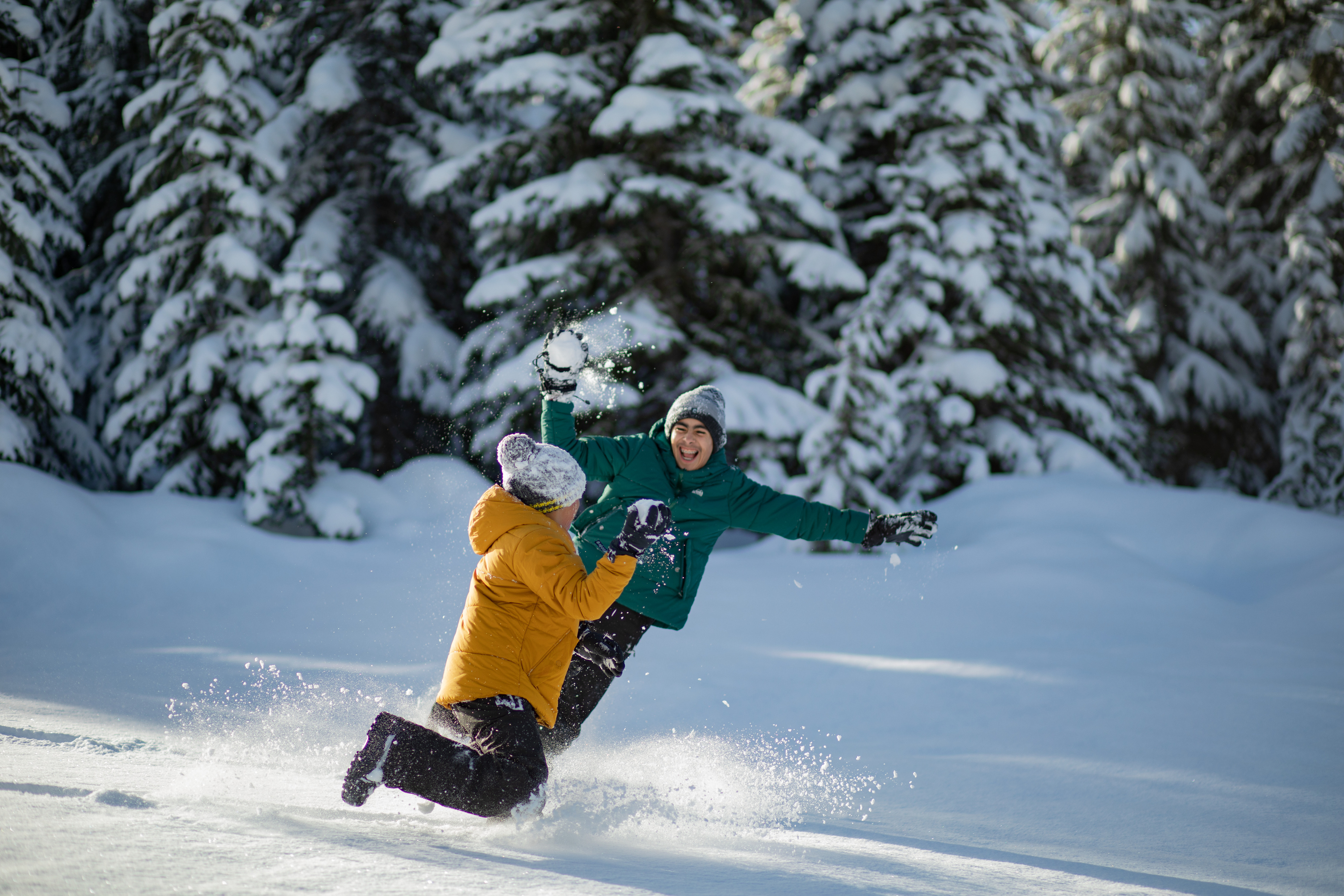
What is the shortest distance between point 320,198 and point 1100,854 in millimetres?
13949

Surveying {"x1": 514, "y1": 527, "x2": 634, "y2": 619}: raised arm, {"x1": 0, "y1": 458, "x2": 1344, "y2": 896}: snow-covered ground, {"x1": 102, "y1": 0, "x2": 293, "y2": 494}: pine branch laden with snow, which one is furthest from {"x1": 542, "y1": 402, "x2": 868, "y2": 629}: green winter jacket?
{"x1": 102, "y1": 0, "x2": 293, "y2": 494}: pine branch laden with snow

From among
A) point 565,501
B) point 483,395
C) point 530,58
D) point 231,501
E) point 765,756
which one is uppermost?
point 530,58

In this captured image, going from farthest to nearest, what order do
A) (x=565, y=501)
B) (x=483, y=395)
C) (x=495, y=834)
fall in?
(x=483, y=395)
(x=565, y=501)
(x=495, y=834)

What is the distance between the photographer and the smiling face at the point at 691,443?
4.20m

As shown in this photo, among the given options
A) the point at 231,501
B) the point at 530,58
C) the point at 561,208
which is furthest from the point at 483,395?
the point at 530,58

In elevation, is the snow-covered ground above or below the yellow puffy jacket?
below

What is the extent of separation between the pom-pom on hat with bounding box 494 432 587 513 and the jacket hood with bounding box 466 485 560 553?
4cm

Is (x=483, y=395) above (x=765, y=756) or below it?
below

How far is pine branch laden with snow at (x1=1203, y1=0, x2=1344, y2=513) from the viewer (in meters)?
15.7

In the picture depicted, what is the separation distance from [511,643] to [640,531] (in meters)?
0.71

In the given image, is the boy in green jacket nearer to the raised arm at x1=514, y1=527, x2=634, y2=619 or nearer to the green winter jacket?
the green winter jacket

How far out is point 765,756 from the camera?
4762 mm

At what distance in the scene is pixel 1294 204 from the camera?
56.3ft

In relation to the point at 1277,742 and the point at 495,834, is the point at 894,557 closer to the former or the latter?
the point at 1277,742
